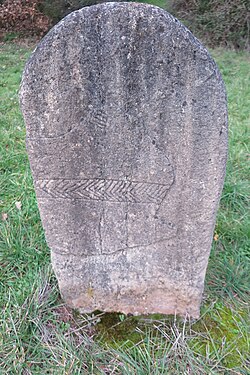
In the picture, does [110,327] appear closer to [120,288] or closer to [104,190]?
[120,288]

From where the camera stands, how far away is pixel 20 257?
102 inches

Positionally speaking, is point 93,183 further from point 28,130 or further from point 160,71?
point 160,71

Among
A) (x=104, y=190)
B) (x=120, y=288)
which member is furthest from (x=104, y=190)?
(x=120, y=288)

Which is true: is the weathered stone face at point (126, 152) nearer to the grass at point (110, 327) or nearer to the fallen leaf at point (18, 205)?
the grass at point (110, 327)

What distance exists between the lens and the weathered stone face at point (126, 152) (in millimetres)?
1515

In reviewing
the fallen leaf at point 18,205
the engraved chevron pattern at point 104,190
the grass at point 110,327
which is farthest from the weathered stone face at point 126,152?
the fallen leaf at point 18,205

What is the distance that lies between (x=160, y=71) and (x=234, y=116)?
3547 mm

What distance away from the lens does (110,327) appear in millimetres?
2154

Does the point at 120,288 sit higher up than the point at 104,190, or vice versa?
the point at 104,190

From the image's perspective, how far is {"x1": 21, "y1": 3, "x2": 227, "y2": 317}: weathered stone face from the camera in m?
1.51

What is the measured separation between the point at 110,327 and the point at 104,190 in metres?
0.80

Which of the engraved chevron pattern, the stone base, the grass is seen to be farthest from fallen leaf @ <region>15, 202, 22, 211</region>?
the engraved chevron pattern

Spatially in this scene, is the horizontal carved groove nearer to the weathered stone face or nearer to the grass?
the weathered stone face

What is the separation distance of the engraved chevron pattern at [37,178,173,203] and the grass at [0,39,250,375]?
0.70m
